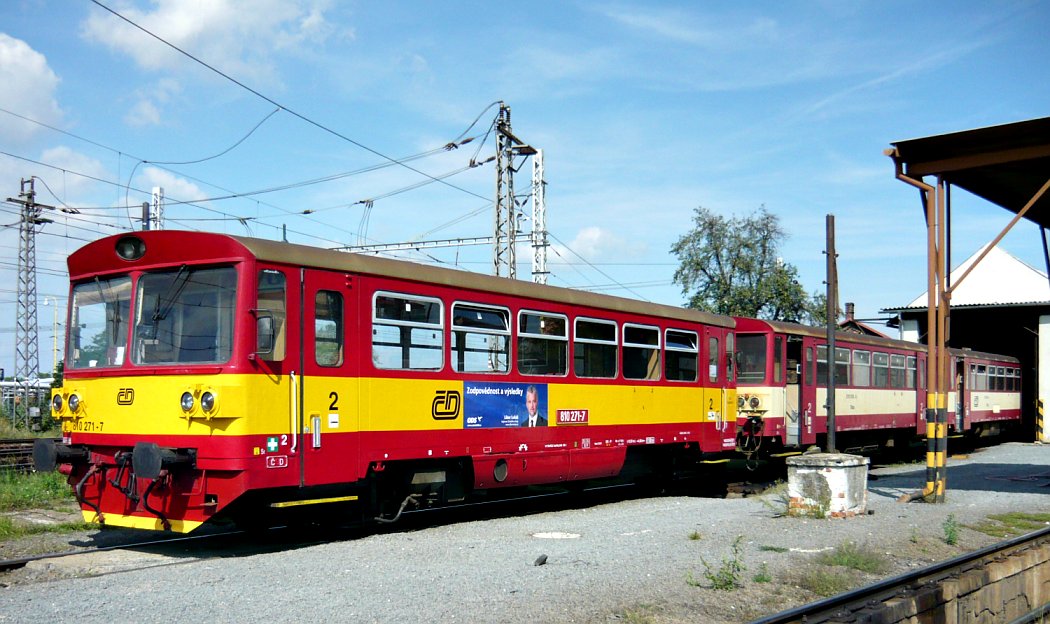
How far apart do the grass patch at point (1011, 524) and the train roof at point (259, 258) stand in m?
6.13

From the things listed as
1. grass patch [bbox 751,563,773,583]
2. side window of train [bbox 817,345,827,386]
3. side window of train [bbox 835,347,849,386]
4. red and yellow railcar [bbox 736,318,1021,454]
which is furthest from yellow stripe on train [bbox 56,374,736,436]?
side window of train [bbox 835,347,849,386]

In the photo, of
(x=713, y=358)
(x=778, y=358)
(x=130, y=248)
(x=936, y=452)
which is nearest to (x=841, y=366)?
(x=778, y=358)

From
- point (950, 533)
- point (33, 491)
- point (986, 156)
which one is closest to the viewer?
point (950, 533)

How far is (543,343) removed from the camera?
12.4 metres

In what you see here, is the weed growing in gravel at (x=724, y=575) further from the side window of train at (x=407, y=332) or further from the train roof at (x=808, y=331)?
the train roof at (x=808, y=331)

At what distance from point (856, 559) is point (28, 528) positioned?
8.84m

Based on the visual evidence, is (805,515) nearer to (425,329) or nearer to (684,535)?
(684,535)

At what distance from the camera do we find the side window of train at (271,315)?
891cm

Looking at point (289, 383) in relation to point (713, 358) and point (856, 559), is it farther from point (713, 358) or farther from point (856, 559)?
point (713, 358)

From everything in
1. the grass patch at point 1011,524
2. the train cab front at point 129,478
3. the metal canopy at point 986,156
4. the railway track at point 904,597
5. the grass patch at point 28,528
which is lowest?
the grass patch at point 28,528

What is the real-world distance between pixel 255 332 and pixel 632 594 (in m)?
4.17

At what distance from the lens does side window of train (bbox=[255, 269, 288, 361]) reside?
8906 mm

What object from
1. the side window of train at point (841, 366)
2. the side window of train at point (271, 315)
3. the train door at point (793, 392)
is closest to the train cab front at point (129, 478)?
the side window of train at point (271, 315)

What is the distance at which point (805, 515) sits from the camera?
12039 mm
